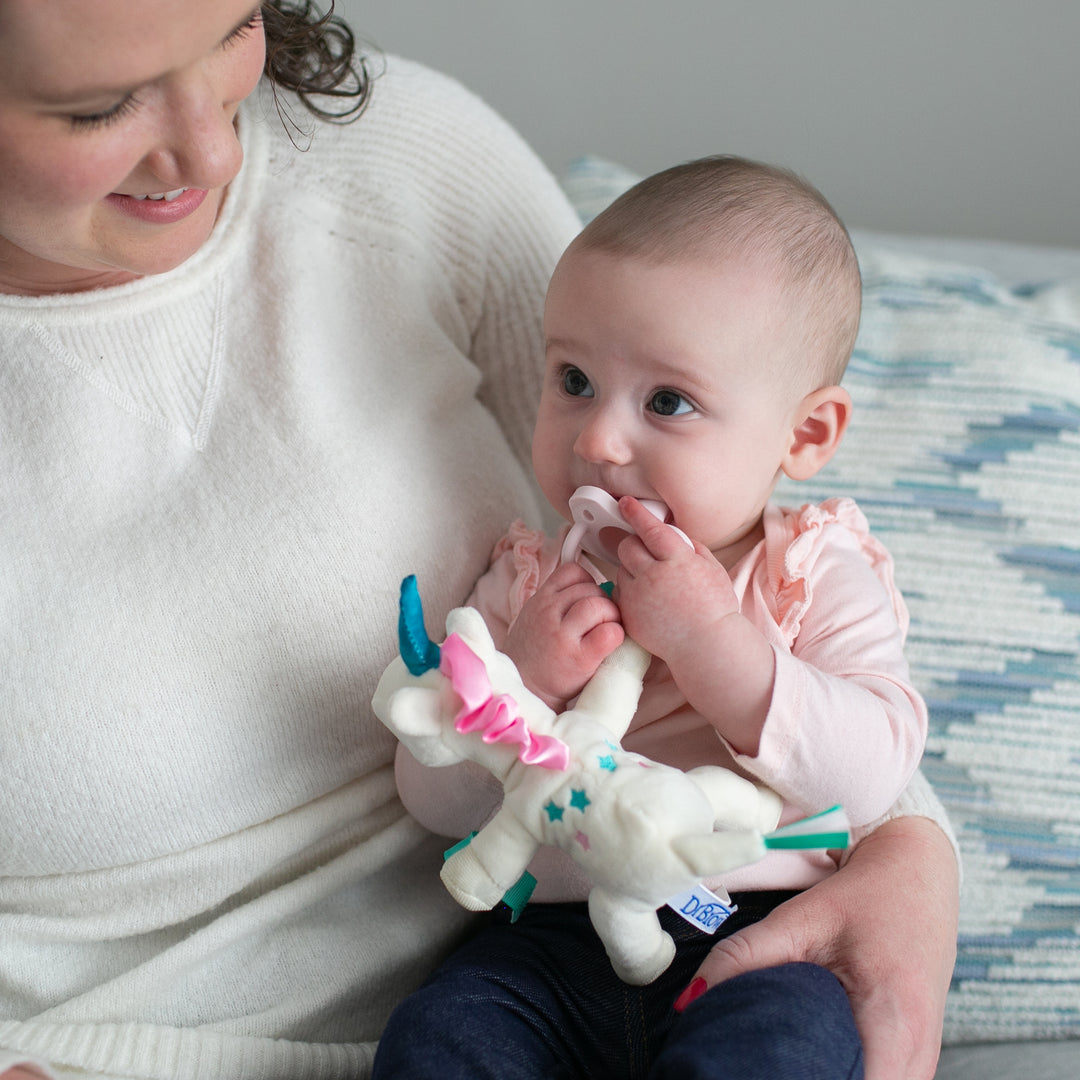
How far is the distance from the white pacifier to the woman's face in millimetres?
395

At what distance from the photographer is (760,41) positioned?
6.23ft

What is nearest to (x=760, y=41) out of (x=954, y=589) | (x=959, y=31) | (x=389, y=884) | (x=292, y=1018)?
(x=959, y=31)

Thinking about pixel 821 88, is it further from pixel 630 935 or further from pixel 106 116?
pixel 630 935

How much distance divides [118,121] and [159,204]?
0.12 m

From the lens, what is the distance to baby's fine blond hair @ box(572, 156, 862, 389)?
2.96 feet

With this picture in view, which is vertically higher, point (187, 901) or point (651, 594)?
point (651, 594)

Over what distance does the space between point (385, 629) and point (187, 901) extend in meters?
0.30

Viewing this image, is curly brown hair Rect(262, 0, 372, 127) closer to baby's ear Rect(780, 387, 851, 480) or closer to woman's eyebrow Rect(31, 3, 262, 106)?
woman's eyebrow Rect(31, 3, 262, 106)

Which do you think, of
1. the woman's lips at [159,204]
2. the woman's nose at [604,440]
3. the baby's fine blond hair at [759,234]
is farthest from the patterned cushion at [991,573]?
the woman's lips at [159,204]

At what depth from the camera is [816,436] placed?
0.99 meters

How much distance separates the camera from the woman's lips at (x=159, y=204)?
87cm

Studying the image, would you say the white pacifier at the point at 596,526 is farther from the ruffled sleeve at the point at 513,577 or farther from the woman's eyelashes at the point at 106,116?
the woman's eyelashes at the point at 106,116

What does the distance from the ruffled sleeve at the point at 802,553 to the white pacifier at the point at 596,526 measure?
4.1 inches

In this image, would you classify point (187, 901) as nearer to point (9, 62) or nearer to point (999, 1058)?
point (9, 62)
